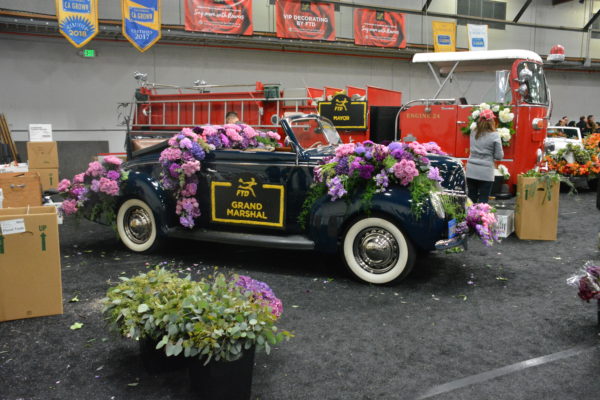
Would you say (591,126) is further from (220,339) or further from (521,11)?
(220,339)

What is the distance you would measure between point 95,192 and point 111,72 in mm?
9633

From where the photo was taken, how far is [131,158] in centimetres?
663

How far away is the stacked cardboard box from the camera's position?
10.7 metres

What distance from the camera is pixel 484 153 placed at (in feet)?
23.1

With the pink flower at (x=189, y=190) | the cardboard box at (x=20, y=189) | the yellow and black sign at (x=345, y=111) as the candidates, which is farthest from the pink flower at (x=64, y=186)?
the yellow and black sign at (x=345, y=111)

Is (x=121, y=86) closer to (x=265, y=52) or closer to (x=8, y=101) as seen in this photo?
(x=8, y=101)

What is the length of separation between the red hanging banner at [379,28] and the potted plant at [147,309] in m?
14.3

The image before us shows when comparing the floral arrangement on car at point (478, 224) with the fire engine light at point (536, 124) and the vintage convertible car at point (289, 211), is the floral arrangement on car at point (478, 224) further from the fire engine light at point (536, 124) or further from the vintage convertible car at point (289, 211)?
the fire engine light at point (536, 124)

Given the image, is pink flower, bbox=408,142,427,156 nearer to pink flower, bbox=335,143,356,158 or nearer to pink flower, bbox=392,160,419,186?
pink flower, bbox=392,160,419,186

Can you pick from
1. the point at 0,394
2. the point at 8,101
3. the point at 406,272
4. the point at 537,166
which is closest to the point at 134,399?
the point at 0,394

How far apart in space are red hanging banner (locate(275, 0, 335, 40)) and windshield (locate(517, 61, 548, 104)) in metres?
7.54

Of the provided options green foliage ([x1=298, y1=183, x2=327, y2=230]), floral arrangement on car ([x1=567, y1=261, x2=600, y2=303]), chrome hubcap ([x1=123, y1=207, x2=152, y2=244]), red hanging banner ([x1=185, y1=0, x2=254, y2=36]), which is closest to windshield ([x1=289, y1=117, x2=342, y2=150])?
green foliage ([x1=298, y1=183, x2=327, y2=230])

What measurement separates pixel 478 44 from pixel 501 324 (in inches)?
639

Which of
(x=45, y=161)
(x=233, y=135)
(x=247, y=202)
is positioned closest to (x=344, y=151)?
(x=247, y=202)
